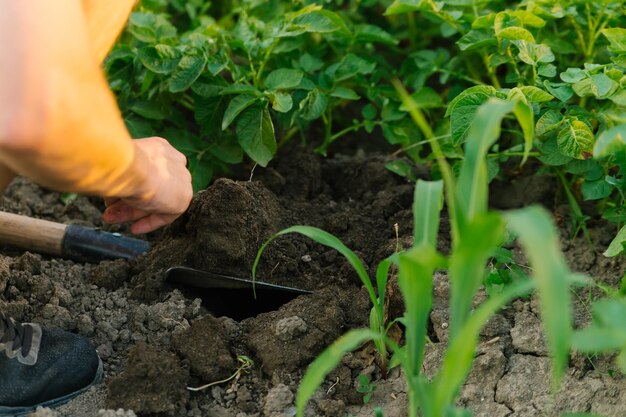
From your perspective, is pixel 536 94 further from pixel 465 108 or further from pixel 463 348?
pixel 463 348

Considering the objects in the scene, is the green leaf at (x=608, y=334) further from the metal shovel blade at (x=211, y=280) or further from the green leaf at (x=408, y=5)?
the green leaf at (x=408, y=5)

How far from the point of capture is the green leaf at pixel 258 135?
225 cm

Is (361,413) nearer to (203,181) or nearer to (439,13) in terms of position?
(203,181)

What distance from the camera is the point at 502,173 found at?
8.06ft

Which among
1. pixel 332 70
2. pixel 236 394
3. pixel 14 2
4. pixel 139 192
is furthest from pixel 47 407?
pixel 332 70

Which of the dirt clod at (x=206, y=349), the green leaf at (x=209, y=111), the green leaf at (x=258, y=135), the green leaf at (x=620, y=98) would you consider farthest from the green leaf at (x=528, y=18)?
the dirt clod at (x=206, y=349)

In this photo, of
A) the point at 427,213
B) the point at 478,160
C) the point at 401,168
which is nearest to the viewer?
the point at 478,160

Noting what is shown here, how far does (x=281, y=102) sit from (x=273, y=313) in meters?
0.56

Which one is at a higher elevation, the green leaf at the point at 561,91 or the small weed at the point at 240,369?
the green leaf at the point at 561,91

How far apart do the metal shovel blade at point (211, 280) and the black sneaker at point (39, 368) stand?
29cm

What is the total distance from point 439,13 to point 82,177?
123 centimetres

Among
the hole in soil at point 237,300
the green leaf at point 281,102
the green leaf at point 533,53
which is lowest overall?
the hole in soil at point 237,300

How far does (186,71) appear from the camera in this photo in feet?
7.43

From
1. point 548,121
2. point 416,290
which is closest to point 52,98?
point 416,290
